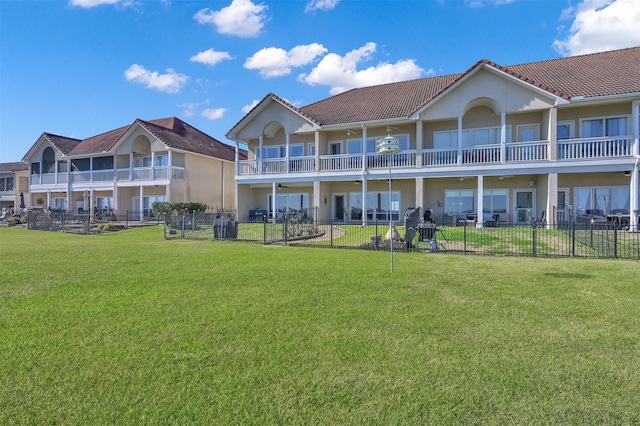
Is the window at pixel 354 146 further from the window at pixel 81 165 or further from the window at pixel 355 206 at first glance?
the window at pixel 81 165

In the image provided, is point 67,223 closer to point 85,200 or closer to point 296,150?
point 85,200

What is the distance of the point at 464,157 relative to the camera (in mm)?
21188

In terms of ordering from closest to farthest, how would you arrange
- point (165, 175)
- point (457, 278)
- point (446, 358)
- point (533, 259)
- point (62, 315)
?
point (446, 358), point (62, 315), point (457, 278), point (533, 259), point (165, 175)

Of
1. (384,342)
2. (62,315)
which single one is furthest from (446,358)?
(62,315)

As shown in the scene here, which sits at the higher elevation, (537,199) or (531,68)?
(531,68)

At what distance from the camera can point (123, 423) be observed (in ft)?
9.85

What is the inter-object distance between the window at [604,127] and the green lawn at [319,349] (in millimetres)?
14932

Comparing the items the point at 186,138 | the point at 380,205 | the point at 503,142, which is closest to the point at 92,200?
the point at 186,138

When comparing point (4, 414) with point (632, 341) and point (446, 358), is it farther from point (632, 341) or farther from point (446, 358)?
point (632, 341)

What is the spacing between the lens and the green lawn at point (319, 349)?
3.20 meters

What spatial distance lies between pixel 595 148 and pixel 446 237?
31.9 ft

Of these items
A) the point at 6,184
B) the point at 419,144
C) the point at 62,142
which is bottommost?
the point at 6,184

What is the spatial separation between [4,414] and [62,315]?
2.67 m

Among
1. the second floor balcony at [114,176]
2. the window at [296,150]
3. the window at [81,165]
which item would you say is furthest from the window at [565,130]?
the window at [81,165]
